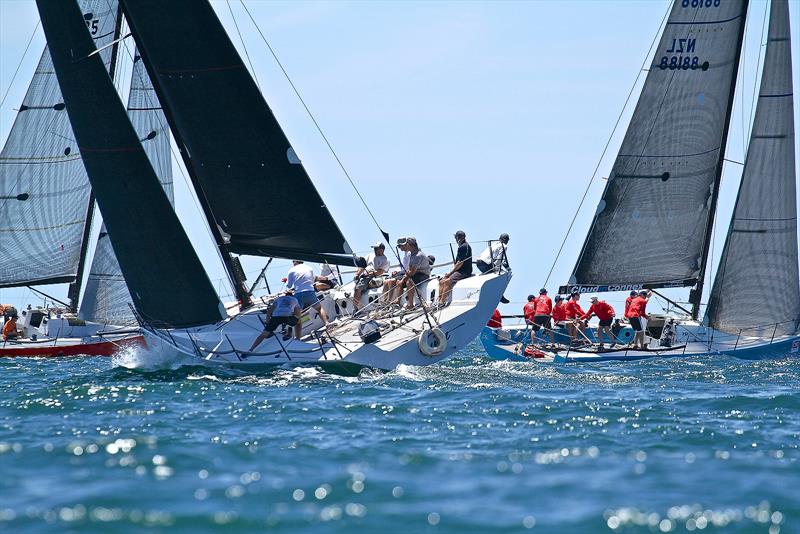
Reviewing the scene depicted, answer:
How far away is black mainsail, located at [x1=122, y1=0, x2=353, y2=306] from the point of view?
63.1 feet

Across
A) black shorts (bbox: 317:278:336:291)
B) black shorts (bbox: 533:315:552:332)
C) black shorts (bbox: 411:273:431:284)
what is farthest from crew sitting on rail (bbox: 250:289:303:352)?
black shorts (bbox: 533:315:552:332)

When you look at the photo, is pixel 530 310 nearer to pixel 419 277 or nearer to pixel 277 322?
pixel 419 277

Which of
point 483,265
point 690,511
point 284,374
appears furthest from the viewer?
point 483,265

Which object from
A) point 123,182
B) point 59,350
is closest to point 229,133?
point 123,182

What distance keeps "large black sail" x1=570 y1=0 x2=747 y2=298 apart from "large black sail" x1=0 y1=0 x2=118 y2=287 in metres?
13.0

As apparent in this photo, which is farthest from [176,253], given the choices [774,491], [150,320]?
[774,491]

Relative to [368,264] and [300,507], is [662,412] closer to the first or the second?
[300,507]

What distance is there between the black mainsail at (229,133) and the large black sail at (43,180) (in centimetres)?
1138

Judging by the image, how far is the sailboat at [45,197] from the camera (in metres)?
30.2

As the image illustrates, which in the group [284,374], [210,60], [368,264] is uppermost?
[210,60]

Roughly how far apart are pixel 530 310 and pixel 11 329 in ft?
43.0

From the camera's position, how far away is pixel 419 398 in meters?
14.8

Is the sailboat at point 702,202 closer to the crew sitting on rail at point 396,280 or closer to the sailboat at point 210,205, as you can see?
the crew sitting on rail at point 396,280

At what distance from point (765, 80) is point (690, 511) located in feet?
62.4
